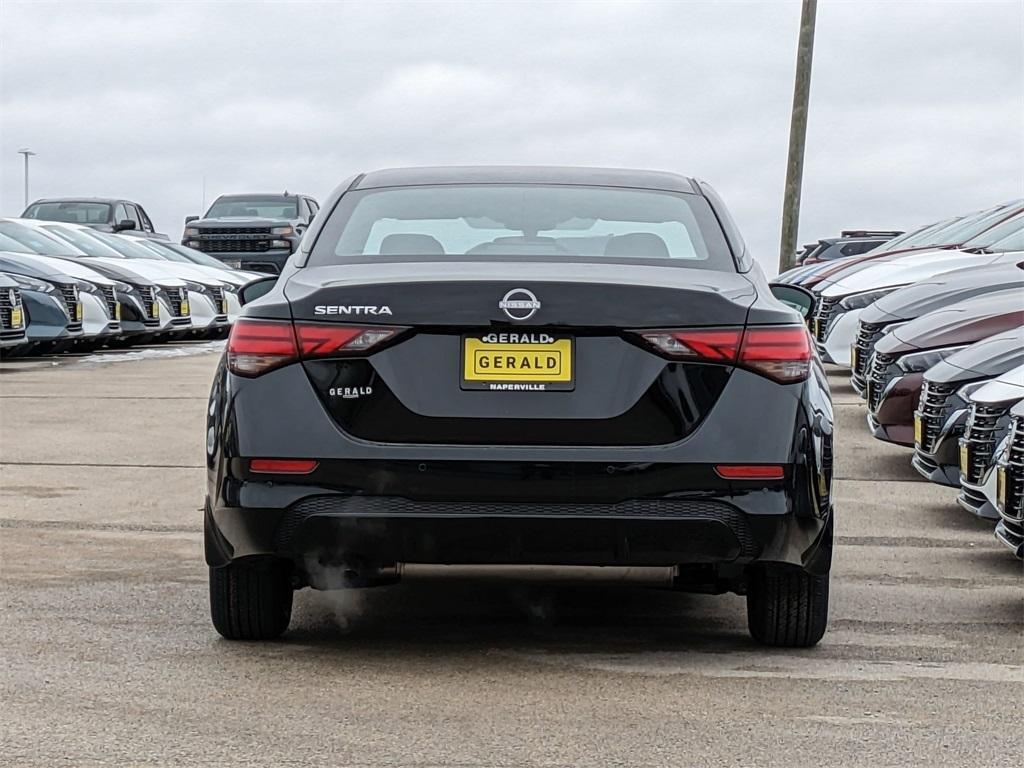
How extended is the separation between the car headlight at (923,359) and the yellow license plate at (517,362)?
5.09 meters

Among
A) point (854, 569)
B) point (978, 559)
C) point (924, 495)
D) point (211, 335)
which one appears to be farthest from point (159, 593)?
point (211, 335)

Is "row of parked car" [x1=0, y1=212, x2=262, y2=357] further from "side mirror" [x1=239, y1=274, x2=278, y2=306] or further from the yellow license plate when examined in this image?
the yellow license plate

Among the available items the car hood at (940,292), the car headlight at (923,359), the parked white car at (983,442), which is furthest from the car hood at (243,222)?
the parked white car at (983,442)

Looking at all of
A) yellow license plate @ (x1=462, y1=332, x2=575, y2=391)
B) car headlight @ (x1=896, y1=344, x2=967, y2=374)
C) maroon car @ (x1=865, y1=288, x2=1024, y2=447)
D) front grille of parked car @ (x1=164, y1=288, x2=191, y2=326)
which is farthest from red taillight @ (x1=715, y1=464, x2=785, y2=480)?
front grille of parked car @ (x1=164, y1=288, x2=191, y2=326)

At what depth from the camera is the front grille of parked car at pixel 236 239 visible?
30000 millimetres

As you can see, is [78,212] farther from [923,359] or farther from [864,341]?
[923,359]

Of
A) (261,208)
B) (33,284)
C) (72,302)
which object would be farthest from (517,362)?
(261,208)

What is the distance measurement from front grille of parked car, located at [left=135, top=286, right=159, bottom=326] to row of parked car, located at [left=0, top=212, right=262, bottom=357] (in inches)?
0.5

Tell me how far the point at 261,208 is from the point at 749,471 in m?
27.3

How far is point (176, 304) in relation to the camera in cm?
2209

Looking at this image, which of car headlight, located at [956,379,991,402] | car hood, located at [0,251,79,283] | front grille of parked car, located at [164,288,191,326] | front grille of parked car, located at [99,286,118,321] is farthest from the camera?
front grille of parked car, located at [164,288,191,326]

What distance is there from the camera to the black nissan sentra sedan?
4.78 metres

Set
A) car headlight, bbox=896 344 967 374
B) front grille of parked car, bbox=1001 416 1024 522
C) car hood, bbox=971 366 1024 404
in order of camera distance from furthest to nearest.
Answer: car headlight, bbox=896 344 967 374 → car hood, bbox=971 366 1024 404 → front grille of parked car, bbox=1001 416 1024 522

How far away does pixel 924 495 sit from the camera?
30.7 ft
